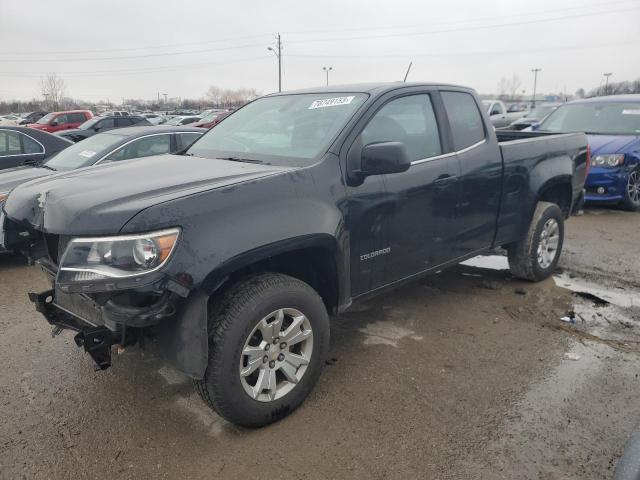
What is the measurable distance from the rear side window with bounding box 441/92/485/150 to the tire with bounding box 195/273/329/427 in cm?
192

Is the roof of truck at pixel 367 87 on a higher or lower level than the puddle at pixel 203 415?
higher

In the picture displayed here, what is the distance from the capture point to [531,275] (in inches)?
195

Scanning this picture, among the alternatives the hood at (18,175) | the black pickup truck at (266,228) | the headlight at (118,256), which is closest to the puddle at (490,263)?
the black pickup truck at (266,228)

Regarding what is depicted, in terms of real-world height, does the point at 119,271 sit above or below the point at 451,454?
above

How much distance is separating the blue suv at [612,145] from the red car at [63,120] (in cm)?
1831

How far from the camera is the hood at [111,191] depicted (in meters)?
2.38

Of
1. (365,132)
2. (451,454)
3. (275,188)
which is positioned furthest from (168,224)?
(451,454)

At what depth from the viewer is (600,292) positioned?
4.89m

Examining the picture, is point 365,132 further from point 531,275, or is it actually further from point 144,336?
point 531,275

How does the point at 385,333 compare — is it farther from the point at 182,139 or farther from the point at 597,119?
the point at 597,119

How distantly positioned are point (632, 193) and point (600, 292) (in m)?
4.34

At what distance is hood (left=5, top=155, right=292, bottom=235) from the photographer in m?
2.38

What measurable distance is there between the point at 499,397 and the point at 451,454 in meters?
0.66

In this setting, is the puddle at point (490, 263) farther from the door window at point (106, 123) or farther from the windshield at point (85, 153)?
the door window at point (106, 123)
